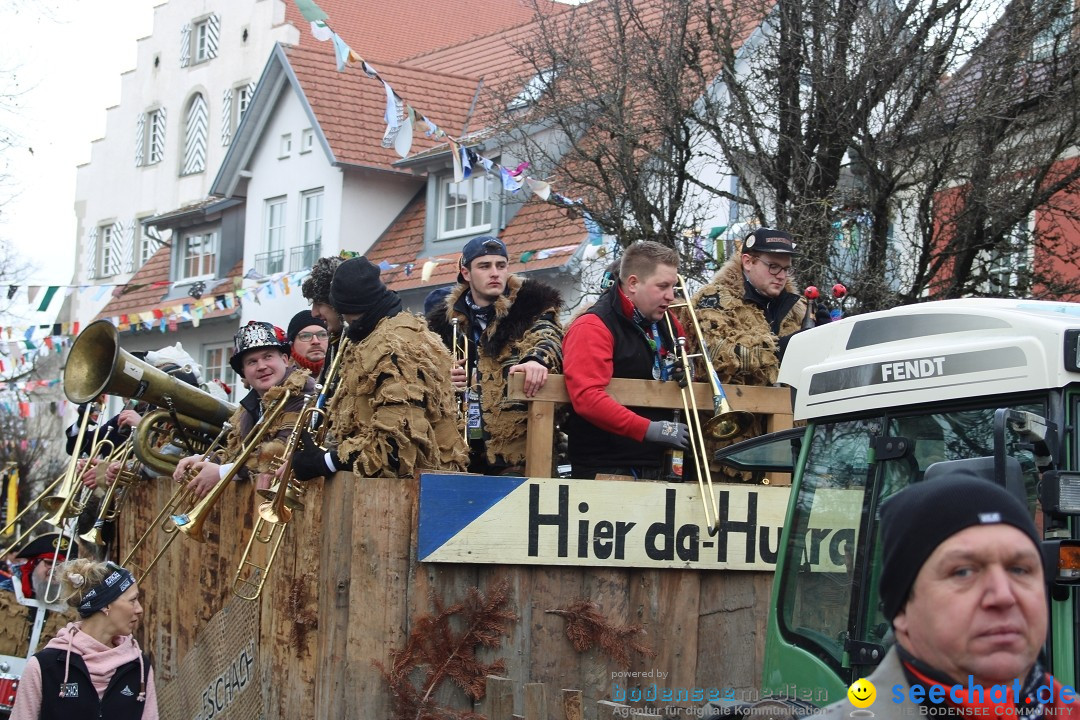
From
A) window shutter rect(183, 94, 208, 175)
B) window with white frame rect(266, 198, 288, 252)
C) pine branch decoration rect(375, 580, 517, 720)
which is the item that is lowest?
pine branch decoration rect(375, 580, 517, 720)

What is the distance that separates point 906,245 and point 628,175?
2.68 meters

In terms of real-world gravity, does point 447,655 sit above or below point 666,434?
below

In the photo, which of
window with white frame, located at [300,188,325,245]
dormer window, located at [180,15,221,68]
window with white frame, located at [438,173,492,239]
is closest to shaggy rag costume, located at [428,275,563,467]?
window with white frame, located at [438,173,492,239]

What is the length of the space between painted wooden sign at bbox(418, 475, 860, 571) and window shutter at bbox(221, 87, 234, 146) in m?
32.0

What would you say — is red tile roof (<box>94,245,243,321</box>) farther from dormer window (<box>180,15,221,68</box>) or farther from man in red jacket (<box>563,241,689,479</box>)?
man in red jacket (<box>563,241,689,479</box>)

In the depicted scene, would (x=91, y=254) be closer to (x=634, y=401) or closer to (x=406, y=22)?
(x=406, y=22)

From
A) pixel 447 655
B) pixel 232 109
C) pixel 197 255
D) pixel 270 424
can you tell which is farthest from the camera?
pixel 232 109

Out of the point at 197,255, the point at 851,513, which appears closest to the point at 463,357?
the point at 851,513

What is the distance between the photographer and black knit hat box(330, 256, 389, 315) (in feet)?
21.4

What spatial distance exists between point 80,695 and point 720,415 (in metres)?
3.03

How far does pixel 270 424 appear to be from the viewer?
725cm

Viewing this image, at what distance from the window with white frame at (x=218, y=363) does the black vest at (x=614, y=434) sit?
2422 cm

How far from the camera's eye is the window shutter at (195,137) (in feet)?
123

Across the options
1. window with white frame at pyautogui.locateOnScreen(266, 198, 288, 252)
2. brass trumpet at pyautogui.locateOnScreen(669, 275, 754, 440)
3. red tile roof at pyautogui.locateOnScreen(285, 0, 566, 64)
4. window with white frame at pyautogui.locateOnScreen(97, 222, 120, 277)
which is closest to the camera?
brass trumpet at pyautogui.locateOnScreen(669, 275, 754, 440)
